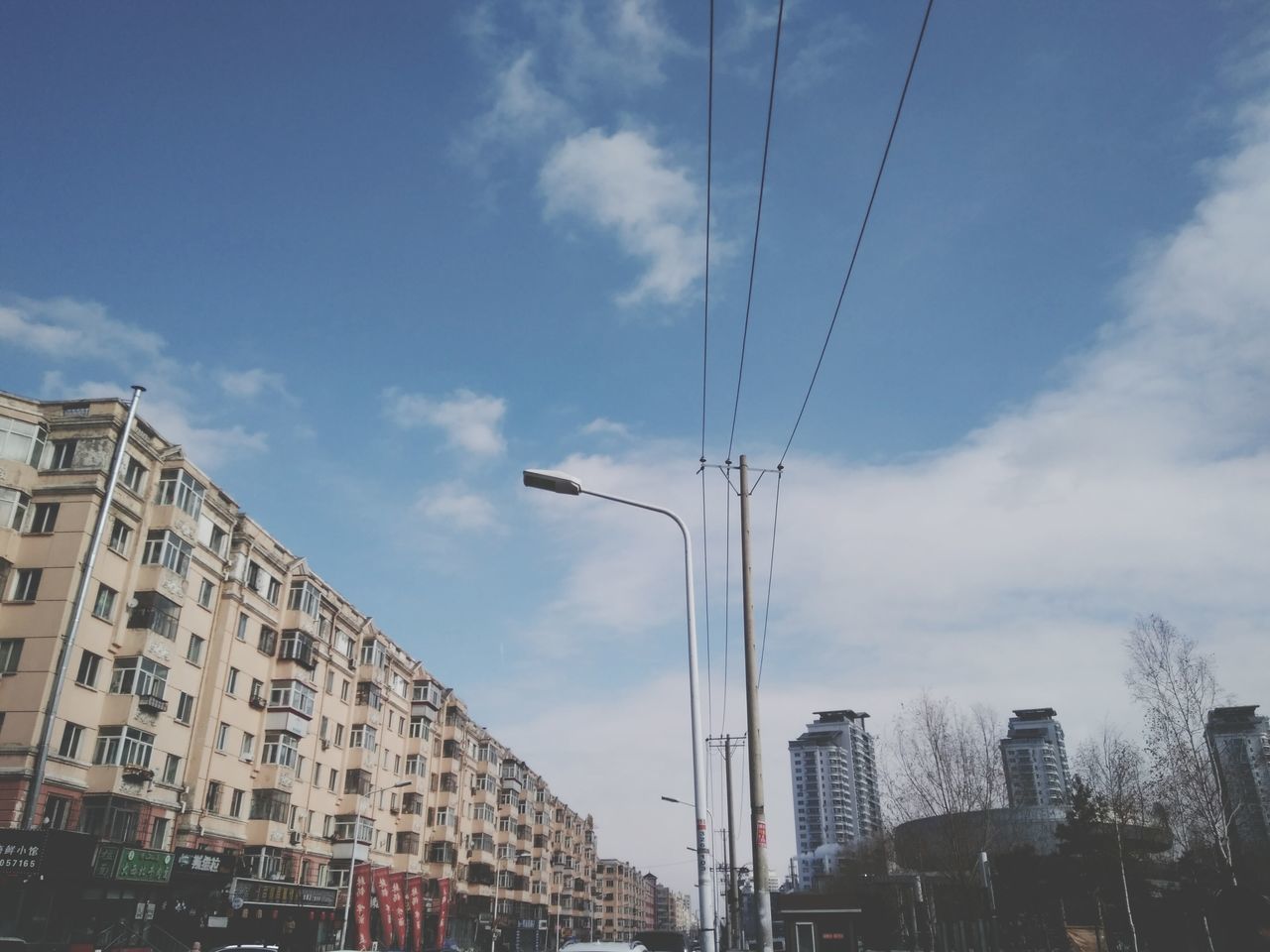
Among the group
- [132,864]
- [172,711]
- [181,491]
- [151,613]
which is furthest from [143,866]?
[181,491]

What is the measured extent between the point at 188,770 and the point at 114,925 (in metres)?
6.01

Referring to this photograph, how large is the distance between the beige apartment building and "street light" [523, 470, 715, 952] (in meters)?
19.8

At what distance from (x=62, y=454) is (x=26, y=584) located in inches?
180

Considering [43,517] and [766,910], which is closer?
[766,910]

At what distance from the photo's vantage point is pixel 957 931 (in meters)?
33.9

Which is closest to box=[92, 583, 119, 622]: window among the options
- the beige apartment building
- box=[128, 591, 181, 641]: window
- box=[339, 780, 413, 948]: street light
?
the beige apartment building

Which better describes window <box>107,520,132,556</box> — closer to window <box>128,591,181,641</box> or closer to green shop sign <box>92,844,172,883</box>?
window <box>128,591,181,641</box>

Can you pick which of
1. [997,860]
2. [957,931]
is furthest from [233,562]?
[997,860]

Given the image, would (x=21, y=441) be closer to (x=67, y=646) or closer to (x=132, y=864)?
(x=67, y=646)

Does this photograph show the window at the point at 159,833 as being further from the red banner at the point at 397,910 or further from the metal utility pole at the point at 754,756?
the metal utility pole at the point at 754,756

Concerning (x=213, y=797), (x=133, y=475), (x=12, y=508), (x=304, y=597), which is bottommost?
(x=213, y=797)

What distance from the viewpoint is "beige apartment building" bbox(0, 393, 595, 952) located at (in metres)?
25.5

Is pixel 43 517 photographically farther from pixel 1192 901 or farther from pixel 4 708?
pixel 1192 901

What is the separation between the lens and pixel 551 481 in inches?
542
